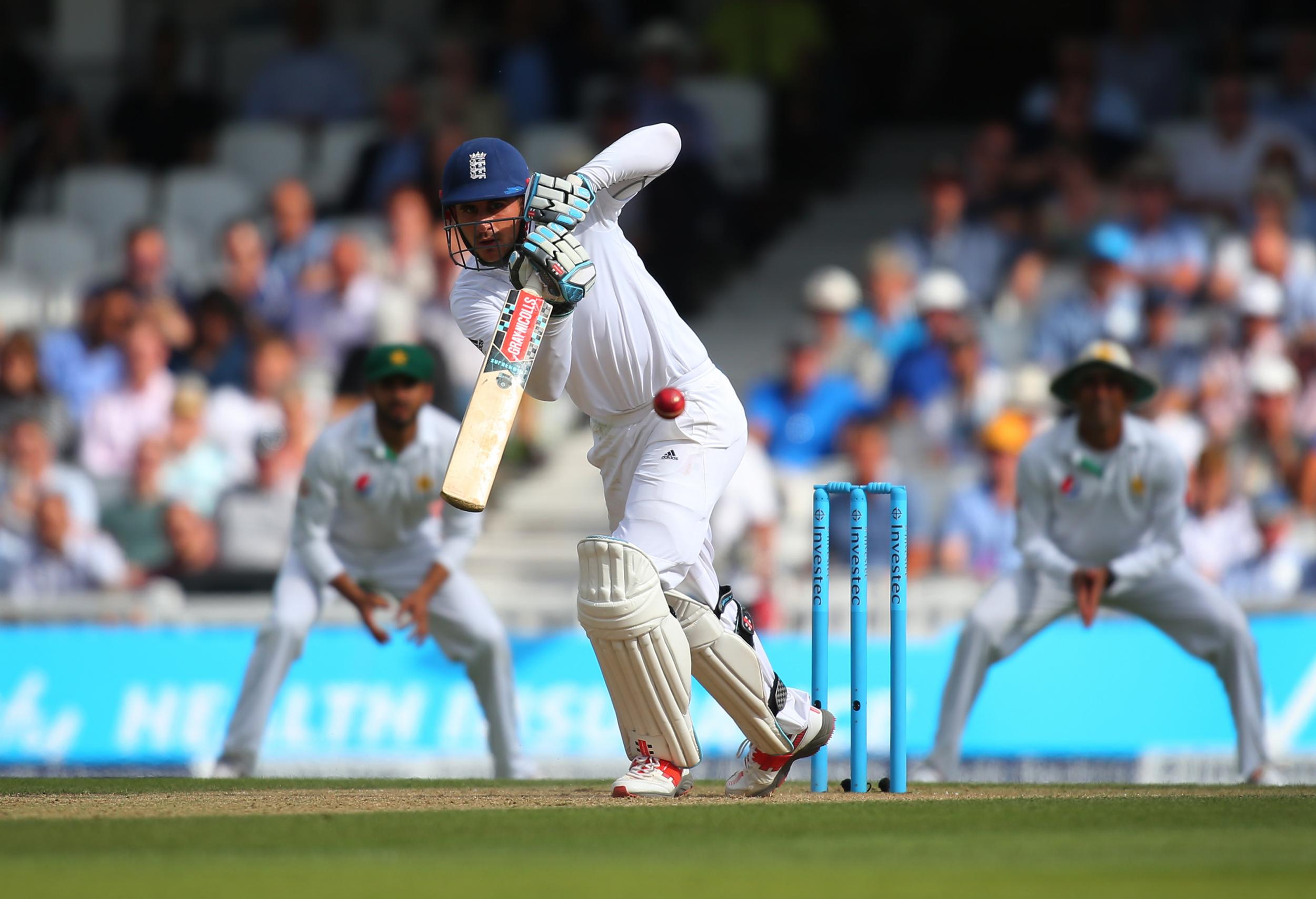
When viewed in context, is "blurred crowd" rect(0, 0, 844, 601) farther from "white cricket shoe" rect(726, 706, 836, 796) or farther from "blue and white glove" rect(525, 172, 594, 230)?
"blue and white glove" rect(525, 172, 594, 230)

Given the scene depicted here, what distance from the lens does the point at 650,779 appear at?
5.54 metres

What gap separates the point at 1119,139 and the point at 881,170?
261 cm

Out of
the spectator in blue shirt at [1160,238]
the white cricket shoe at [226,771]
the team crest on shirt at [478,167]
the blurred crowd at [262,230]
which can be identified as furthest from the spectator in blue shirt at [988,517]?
the team crest on shirt at [478,167]

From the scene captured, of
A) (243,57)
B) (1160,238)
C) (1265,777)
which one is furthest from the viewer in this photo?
(243,57)

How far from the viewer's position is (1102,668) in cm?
887

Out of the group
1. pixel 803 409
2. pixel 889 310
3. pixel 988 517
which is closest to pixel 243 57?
pixel 889 310

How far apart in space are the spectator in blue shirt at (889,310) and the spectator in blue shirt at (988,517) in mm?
1294

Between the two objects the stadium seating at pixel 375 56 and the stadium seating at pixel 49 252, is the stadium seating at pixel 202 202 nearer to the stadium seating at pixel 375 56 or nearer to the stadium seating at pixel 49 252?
the stadium seating at pixel 49 252

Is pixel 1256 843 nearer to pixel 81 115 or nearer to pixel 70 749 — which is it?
pixel 70 749

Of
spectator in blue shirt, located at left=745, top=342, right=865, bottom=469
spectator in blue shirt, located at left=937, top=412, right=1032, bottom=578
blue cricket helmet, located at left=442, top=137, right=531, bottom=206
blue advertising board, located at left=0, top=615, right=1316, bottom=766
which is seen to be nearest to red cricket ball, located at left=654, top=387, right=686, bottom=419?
blue cricket helmet, located at left=442, top=137, right=531, bottom=206

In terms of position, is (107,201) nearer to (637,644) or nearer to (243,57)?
(243,57)

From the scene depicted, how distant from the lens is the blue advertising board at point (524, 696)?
8797mm

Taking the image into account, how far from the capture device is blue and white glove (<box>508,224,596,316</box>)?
527cm

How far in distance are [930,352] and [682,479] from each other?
5198 mm
